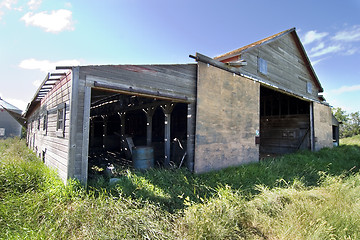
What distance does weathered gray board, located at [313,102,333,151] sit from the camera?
13.8m

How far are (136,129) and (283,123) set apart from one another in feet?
38.5

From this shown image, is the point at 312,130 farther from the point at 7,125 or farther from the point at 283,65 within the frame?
the point at 7,125

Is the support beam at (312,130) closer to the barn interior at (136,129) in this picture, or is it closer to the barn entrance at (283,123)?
the barn entrance at (283,123)

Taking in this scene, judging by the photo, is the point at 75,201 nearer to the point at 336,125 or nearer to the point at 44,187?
the point at 44,187

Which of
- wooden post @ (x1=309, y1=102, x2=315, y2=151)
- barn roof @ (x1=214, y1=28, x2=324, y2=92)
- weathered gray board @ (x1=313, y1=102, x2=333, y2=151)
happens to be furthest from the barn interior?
weathered gray board @ (x1=313, y1=102, x2=333, y2=151)

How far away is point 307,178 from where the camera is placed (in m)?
7.40

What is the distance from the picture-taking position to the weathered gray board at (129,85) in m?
4.80

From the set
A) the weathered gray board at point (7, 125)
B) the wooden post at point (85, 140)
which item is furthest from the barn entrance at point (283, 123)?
the weathered gray board at point (7, 125)

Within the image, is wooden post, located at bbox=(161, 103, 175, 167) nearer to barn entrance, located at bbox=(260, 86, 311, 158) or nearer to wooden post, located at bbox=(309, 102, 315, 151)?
barn entrance, located at bbox=(260, 86, 311, 158)

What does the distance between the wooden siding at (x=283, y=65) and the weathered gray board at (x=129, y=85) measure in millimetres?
3525

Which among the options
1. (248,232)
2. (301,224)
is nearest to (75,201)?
(248,232)

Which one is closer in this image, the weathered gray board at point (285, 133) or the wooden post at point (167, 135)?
the wooden post at point (167, 135)

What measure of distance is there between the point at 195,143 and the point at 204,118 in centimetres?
100

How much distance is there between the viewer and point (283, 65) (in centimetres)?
1153
